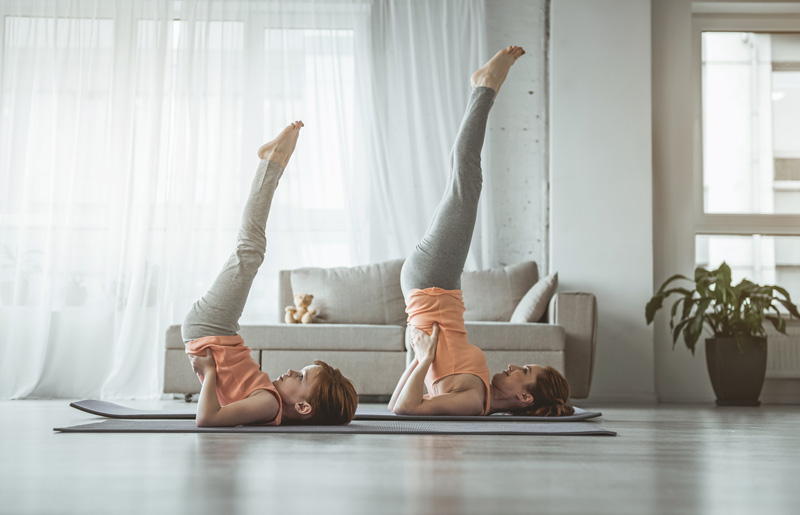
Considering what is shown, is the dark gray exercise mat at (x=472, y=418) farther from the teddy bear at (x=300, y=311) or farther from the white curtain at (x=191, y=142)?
the white curtain at (x=191, y=142)

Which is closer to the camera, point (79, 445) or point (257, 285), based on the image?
point (79, 445)

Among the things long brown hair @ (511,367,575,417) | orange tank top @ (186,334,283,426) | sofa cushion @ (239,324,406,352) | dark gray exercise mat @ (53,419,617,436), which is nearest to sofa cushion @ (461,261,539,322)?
sofa cushion @ (239,324,406,352)

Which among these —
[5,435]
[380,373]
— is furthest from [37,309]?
[5,435]

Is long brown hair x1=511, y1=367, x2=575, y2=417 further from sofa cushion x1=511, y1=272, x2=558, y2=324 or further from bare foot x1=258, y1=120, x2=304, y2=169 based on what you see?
sofa cushion x1=511, y1=272, x2=558, y2=324

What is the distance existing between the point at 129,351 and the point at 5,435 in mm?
2606

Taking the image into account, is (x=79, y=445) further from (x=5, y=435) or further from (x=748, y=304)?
(x=748, y=304)

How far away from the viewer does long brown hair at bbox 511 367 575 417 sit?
2.86 meters

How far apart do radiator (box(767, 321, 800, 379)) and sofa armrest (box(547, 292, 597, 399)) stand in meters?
1.51

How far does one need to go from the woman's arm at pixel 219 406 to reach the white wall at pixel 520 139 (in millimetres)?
3099

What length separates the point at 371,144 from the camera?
17.0ft

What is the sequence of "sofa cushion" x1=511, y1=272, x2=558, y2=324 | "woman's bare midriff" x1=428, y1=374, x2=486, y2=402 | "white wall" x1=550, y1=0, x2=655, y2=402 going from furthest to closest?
"white wall" x1=550, y1=0, x2=655, y2=402 < "sofa cushion" x1=511, y1=272, x2=558, y2=324 < "woman's bare midriff" x1=428, y1=374, x2=486, y2=402

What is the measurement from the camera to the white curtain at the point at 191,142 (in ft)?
16.2

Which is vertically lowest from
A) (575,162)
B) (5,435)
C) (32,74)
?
(5,435)

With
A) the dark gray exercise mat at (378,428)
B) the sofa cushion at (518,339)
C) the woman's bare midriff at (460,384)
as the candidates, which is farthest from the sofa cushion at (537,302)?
the dark gray exercise mat at (378,428)
